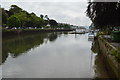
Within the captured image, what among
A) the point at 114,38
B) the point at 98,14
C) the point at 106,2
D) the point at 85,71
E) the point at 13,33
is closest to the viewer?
the point at 85,71

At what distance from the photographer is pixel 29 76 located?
988cm

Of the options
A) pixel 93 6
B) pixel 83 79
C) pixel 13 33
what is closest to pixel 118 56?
pixel 83 79

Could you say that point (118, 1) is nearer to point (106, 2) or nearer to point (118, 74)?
point (106, 2)

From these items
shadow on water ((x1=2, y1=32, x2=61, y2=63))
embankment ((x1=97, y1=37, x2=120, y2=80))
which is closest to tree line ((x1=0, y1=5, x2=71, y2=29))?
shadow on water ((x1=2, y1=32, x2=61, y2=63))

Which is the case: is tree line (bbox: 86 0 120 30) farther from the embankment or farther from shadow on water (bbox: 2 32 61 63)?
shadow on water (bbox: 2 32 61 63)

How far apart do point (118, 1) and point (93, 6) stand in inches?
85.9

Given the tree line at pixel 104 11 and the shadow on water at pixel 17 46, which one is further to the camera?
the shadow on water at pixel 17 46

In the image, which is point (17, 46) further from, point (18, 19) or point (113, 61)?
point (18, 19)

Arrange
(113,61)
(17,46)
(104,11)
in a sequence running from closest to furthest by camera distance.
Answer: (113,61) < (104,11) < (17,46)

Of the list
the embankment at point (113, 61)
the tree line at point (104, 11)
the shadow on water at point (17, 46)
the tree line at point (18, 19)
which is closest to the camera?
the embankment at point (113, 61)

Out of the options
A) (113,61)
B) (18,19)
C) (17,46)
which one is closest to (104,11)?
(113,61)

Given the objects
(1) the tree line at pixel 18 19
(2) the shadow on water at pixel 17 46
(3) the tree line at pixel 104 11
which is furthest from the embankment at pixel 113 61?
(1) the tree line at pixel 18 19

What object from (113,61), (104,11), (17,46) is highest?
(104,11)

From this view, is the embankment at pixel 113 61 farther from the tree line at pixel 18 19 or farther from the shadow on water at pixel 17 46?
the tree line at pixel 18 19
